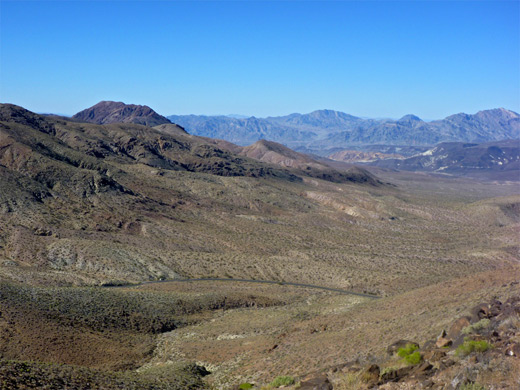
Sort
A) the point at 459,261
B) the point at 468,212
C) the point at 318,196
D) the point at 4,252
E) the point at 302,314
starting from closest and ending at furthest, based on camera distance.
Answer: the point at 302,314 < the point at 4,252 < the point at 459,261 < the point at 468,212 < the point at 318,196

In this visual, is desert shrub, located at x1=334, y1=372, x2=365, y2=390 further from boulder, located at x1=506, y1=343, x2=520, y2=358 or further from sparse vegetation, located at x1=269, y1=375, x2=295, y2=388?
boulder, located at x1=506, y1=343, x2=520, y2=358

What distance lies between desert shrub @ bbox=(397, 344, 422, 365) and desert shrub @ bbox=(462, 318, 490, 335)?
2.08m

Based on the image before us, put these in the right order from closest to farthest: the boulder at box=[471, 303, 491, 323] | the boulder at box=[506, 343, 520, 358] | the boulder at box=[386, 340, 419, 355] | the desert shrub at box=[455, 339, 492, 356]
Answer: the boulder at box=[506, 343, 520, 358] → the desert shrub at box=[455, 339, 492, 356] → the boulder at box=[386, 340, 419, 355] → the boulder at box=[471, 303, 491, 323]

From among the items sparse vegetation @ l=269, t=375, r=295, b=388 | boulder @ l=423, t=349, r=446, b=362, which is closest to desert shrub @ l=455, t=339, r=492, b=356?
boulder @ l=423, t=349, r=446, b=362

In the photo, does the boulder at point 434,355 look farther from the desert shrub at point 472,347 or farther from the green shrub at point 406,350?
the green shrub at point 406,350

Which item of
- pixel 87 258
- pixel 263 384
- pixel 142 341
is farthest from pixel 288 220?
pixel 263 384

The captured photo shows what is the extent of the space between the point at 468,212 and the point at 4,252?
84.4 m

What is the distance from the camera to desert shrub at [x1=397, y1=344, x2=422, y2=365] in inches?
678

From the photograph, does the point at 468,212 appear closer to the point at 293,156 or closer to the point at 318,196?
the point at 318,196

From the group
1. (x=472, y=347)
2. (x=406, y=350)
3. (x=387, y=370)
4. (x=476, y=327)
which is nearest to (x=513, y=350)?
(x=472, y=347)

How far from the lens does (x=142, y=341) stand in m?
31.1

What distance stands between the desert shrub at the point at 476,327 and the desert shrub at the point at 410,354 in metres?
2.08

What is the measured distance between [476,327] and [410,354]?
3.20m

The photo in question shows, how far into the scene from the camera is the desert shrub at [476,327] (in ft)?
63.3
